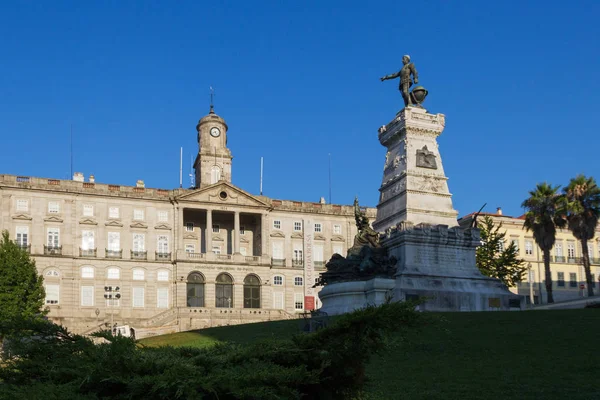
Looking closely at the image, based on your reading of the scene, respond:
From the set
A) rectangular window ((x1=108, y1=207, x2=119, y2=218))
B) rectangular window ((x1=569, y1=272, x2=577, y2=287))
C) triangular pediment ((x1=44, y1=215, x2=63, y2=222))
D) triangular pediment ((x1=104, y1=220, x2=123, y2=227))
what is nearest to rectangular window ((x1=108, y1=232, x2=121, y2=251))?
triangular pediment ((x1=104, y1=220, x2=123, y2=227))

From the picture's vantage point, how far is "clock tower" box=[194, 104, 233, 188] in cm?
7550

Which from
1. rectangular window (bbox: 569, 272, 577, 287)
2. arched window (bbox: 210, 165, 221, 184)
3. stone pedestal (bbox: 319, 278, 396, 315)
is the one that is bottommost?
stone pedestal (bbox: 319, 278, 396, 315)

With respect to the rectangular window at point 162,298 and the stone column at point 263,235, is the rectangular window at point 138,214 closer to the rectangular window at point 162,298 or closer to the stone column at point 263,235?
the rectangular window at point 162,298

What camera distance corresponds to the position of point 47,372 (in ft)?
21.0

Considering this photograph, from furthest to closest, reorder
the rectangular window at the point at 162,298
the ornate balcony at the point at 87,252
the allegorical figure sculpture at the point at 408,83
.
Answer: the rectangular window at the point at 162,298
the ornate balcony at the point at 87,252
the allegorical figure sculpture at the point at 408,83

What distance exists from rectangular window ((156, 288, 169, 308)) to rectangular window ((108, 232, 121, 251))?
526 centimetres

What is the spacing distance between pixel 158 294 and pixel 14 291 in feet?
58.8

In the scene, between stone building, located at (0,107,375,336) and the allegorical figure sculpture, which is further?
stone building, located at (0,107,375,336)

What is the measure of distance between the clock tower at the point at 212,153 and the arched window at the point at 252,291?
1067cm

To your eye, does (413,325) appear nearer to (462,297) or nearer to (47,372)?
(47,372)

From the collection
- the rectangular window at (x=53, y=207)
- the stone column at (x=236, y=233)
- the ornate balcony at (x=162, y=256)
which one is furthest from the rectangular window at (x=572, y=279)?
the rectangular window at (x=53, y=207)

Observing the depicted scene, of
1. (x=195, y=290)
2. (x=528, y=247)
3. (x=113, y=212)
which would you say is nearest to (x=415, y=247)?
(x=195, y=290)

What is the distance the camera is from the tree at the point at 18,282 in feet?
164

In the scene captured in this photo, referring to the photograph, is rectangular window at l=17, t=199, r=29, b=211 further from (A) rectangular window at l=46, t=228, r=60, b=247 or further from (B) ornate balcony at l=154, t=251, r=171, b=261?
(B) ornate balcony at l=154, t=251, r=171, b=261
